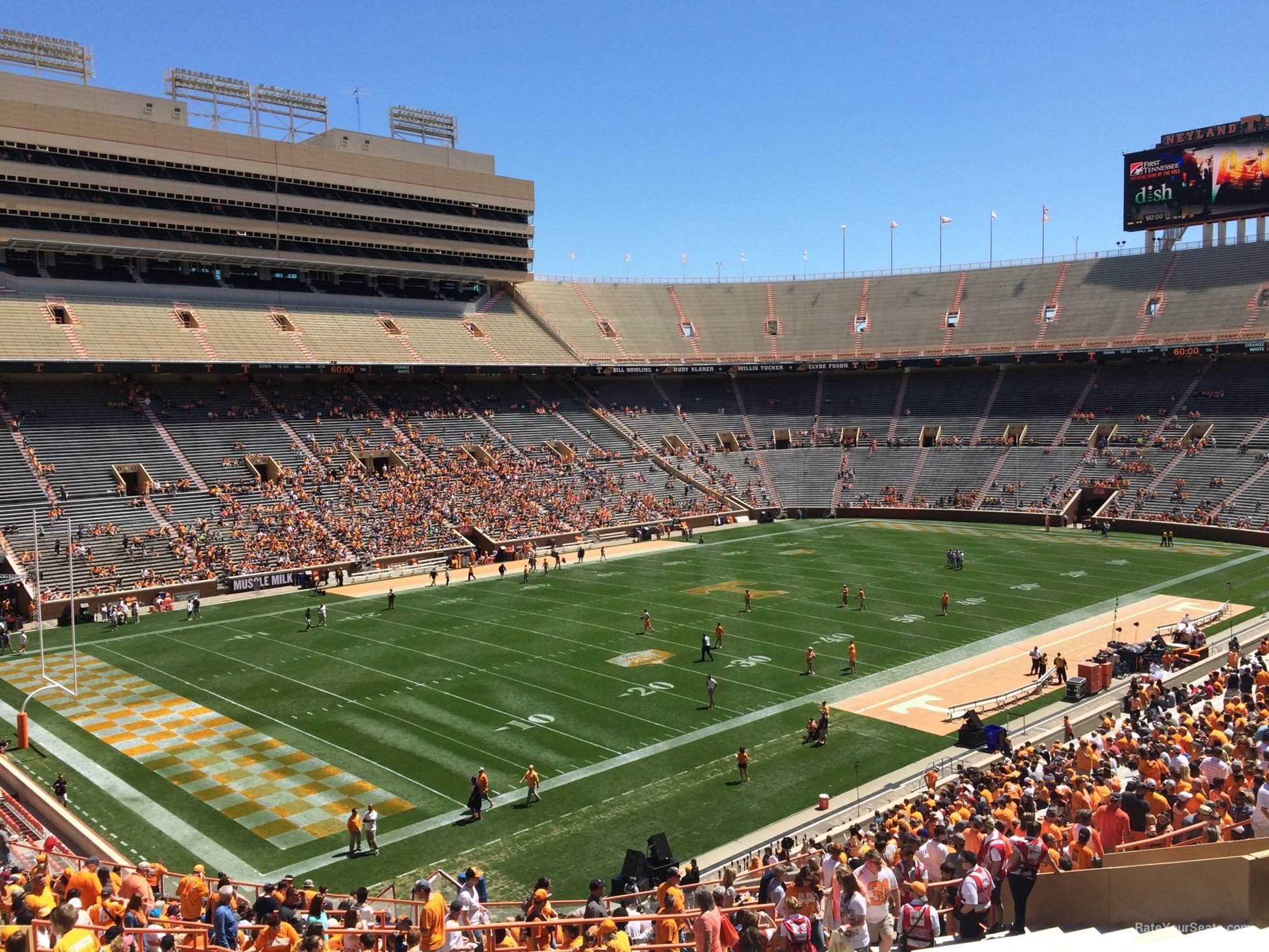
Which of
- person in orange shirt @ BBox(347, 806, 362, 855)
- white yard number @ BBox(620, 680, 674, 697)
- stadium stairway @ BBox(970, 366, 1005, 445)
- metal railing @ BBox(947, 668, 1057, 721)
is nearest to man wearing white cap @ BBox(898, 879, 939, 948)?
person in orange shirt @ BBox(347, 806, 362, 855)

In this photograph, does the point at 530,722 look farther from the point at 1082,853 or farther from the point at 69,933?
the point at 69,933

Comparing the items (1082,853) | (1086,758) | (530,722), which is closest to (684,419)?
(530,722)

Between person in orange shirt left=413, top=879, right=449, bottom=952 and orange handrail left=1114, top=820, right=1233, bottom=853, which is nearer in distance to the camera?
person in orange shirt left=413, top=879, right=449, bottom=952

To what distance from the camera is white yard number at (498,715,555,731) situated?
83.7ft

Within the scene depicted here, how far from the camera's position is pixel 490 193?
246ft

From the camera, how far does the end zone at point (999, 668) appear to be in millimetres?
26469

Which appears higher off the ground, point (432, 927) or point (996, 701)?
point (432, 927)

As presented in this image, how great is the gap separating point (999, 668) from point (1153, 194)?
184ft

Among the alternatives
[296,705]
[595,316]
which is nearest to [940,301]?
[595,316]

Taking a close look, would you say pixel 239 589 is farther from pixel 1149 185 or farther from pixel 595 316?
pixel 1149 185

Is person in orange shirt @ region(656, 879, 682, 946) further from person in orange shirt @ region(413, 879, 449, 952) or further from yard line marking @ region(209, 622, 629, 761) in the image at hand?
yard line marking @ region(209, 622, 629, 761)

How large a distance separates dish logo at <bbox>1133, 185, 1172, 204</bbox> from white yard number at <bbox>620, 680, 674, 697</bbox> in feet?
203

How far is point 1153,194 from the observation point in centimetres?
7212

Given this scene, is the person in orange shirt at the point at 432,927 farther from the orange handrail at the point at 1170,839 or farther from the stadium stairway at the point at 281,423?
the stadium stairway at the point at 281,423
